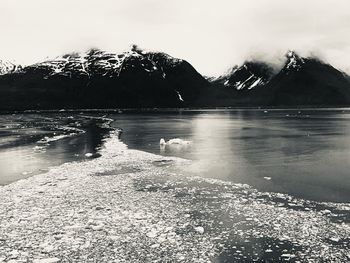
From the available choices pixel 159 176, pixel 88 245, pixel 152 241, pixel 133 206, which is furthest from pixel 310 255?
pixel 159 176

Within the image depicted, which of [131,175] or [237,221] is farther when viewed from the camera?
[131,175]

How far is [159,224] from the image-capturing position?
1498cm

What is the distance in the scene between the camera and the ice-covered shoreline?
12.3m

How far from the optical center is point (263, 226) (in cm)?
1462

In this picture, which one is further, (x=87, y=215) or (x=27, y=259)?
(x=87, y=215)

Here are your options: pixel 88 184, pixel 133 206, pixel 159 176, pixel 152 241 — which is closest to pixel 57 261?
pixel 152 241

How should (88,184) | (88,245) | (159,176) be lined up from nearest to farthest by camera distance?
(88,245) < (88,184) < (159,176)

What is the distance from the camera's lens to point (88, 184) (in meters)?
22.1

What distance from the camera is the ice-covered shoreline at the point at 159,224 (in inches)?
484

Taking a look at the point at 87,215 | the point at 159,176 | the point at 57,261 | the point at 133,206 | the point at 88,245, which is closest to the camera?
the point at 57,261

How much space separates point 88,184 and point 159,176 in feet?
14.3

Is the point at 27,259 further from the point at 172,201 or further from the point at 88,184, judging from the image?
the point at 88,184

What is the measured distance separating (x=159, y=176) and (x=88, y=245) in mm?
11363

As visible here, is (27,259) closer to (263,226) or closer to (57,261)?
(57,261)
